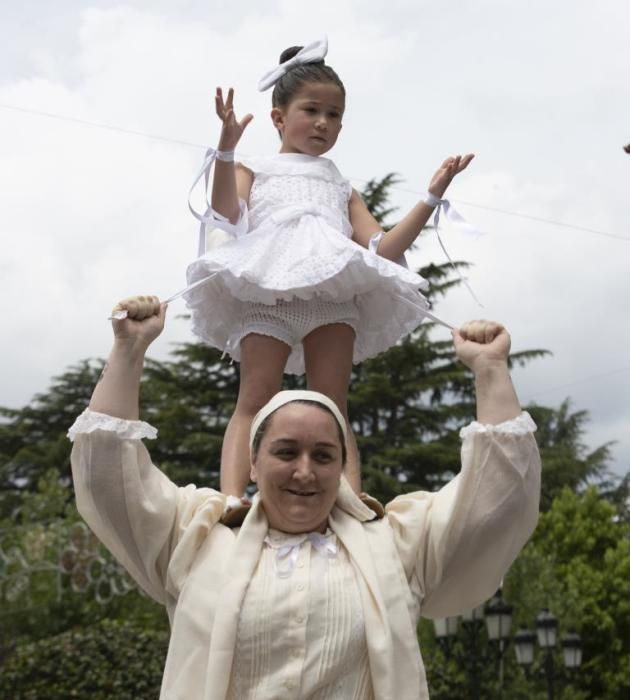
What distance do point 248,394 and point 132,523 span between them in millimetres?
908

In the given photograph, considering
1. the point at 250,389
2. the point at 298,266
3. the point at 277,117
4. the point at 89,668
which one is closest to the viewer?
the point at 298,266

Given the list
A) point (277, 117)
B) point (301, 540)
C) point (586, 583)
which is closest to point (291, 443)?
point (301, 540)

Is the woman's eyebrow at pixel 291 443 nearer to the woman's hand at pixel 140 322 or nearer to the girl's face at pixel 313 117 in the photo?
the woman's hand at pixel 140 322

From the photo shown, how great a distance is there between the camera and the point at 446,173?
469 cm

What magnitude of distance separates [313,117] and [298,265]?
647 mm

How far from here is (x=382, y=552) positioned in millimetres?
3682

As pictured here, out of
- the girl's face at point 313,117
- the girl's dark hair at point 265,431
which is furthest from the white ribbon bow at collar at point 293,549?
the girl's face at point 313,117

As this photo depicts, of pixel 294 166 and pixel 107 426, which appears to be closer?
pixel 107 426

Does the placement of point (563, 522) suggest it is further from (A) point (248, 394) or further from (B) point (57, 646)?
(A) point (248, 394)

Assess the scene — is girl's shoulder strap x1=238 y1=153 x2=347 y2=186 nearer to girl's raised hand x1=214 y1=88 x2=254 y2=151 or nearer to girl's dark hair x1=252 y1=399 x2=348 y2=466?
girl's raised hand x1=214 y1=88 x2=254 y2=151

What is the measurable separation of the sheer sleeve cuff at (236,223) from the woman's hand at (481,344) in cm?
101

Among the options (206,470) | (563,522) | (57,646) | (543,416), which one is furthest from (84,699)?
(543,416)

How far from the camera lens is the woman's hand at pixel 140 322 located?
373 cm

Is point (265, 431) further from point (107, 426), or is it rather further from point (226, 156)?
point (226, 156)
